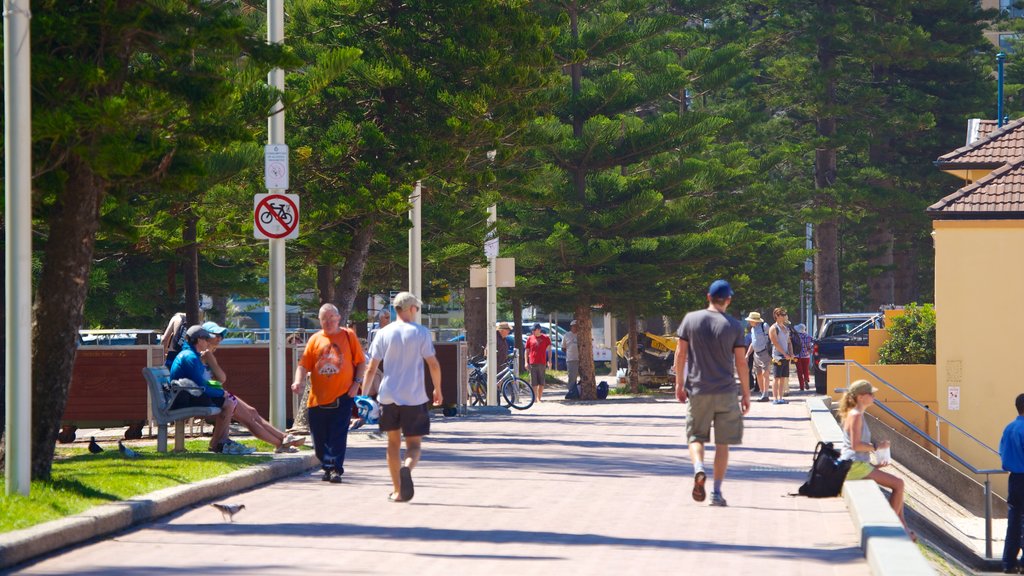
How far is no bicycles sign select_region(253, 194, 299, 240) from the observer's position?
16844mm

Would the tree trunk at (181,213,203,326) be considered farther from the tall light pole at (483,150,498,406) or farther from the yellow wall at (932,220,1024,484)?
the yellow wall at (932,220,1024,484)

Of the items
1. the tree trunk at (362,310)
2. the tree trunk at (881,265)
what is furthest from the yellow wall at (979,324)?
the tree trunk at (881,265)

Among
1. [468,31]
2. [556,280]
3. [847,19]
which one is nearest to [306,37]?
[468,31]

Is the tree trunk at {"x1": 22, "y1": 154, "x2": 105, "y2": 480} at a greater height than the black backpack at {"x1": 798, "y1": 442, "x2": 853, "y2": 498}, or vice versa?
the tree trunk at {"x1": 22, "y1": 154, "x2": 105, "y2": 480}

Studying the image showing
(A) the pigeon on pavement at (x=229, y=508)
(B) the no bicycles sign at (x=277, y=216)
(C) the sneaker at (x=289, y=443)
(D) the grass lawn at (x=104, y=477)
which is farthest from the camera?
(B) the no bicycles sign at (x=277, y=216)

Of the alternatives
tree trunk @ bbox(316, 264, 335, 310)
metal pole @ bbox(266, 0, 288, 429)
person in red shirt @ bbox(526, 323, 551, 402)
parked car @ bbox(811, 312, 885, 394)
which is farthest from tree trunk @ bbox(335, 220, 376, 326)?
parked car @ bbox(811, 312, 885, 394)

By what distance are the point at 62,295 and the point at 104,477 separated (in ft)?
4.76

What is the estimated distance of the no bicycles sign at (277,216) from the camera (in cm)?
1684

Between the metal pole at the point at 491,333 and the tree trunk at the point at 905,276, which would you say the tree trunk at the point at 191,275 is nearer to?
the metal pole at the point at 491,333

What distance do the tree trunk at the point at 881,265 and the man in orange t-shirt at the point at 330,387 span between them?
38.2 metres

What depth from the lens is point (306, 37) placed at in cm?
2141

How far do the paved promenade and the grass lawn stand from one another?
0.43 metres

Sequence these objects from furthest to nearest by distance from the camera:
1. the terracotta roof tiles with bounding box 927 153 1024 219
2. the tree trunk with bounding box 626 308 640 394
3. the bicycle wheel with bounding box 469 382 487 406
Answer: the tree trunk with bounding box 626 308 640 394 → the bicycle wheel with bounding box 469 382 487 406 → the terracotta roof tiles with bounding box 927 153 1024 219

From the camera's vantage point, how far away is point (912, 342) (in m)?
27.9
